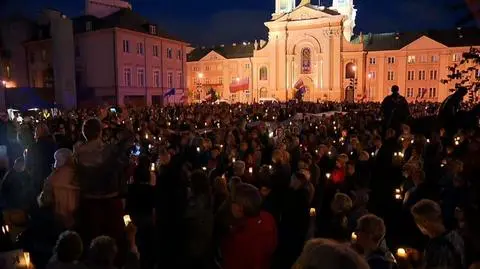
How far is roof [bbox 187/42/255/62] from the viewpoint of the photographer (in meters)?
83.4

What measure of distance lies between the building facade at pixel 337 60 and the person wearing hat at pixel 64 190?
61.8 meters

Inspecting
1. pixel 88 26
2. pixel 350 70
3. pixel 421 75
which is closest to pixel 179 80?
pixel 88 26

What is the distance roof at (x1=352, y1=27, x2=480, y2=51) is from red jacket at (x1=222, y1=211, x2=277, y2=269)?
6966 centimetres

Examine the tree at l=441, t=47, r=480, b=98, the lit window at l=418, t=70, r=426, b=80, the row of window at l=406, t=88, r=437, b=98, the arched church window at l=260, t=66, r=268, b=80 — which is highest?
the arched church window at l=260, t=66, r=268, b=80

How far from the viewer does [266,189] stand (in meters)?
6.16

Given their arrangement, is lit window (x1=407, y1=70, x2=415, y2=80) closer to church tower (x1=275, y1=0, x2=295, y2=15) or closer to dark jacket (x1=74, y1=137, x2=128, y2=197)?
church tower (x1=275, y1=0, x2=295, y2=15)

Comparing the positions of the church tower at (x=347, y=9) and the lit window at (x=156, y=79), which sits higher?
the church tower at (x=347, y=9)

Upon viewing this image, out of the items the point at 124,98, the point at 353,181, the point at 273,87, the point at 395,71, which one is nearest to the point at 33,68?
the point at 124,98

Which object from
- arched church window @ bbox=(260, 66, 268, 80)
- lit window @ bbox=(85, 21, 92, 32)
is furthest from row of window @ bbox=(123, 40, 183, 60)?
arched church window @ bbox=(260, 66, 268, 80)

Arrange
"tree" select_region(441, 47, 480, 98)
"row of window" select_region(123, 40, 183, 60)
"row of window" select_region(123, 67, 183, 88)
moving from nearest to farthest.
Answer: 1. "tree" select_region(441, 47, 480, 98)
2. "row of window" select_region(123, 40, 183, 60)
3. "row of window" select_region(123, 67, 183, 88)

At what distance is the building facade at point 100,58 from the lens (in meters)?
41.8

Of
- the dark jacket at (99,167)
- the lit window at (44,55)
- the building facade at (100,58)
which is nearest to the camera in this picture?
the dark jacket at (99,167)

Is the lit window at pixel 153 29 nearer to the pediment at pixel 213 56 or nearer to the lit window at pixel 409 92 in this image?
the pediment at pixel 213 56

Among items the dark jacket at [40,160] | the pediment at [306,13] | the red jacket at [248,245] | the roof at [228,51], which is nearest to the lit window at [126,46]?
the dark jacket at [40,160]
